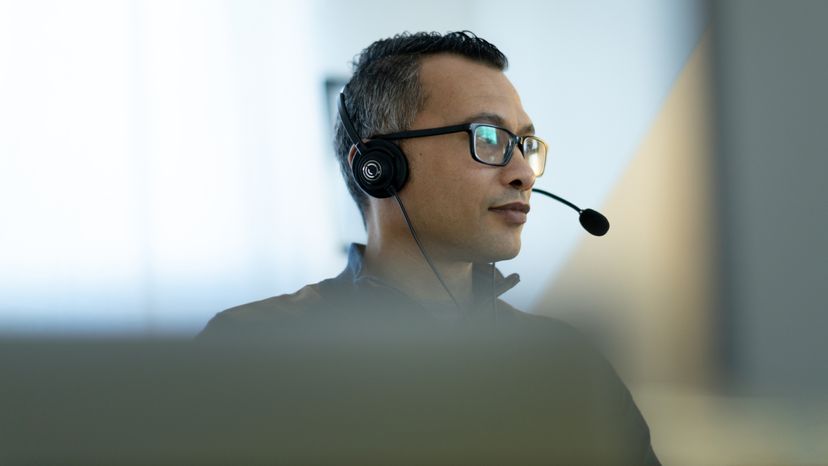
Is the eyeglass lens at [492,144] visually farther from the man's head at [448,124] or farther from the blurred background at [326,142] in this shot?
the blurred background at [326,142]

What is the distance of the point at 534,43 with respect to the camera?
67.9 inches

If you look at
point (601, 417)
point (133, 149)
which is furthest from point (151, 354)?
point (133, 149)

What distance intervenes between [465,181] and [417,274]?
0.17m

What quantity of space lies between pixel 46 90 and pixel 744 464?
162 centimetres

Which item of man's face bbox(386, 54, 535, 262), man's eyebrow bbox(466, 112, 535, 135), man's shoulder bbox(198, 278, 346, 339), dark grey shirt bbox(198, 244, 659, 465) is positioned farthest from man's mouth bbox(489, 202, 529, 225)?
dark grey shirt bbox(198, 244, 659, 465)

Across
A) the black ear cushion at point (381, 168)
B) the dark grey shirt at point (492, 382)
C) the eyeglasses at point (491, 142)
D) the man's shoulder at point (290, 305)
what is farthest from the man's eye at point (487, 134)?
the dark grey shirt at point (492, 382)

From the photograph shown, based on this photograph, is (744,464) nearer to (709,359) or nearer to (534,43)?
(709,359)

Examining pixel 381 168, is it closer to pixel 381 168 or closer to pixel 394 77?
pixel 381 168

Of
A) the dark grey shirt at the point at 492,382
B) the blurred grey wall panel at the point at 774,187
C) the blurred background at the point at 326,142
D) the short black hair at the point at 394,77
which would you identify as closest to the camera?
the dark grey shirt at the point at 492,382

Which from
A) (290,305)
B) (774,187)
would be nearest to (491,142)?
(290,305)

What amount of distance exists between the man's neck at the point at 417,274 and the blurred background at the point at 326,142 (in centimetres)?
11

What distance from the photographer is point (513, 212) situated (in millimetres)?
970

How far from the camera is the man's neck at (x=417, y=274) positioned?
1.07 metres

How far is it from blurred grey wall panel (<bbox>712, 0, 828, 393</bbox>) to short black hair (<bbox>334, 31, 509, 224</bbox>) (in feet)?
1.68
